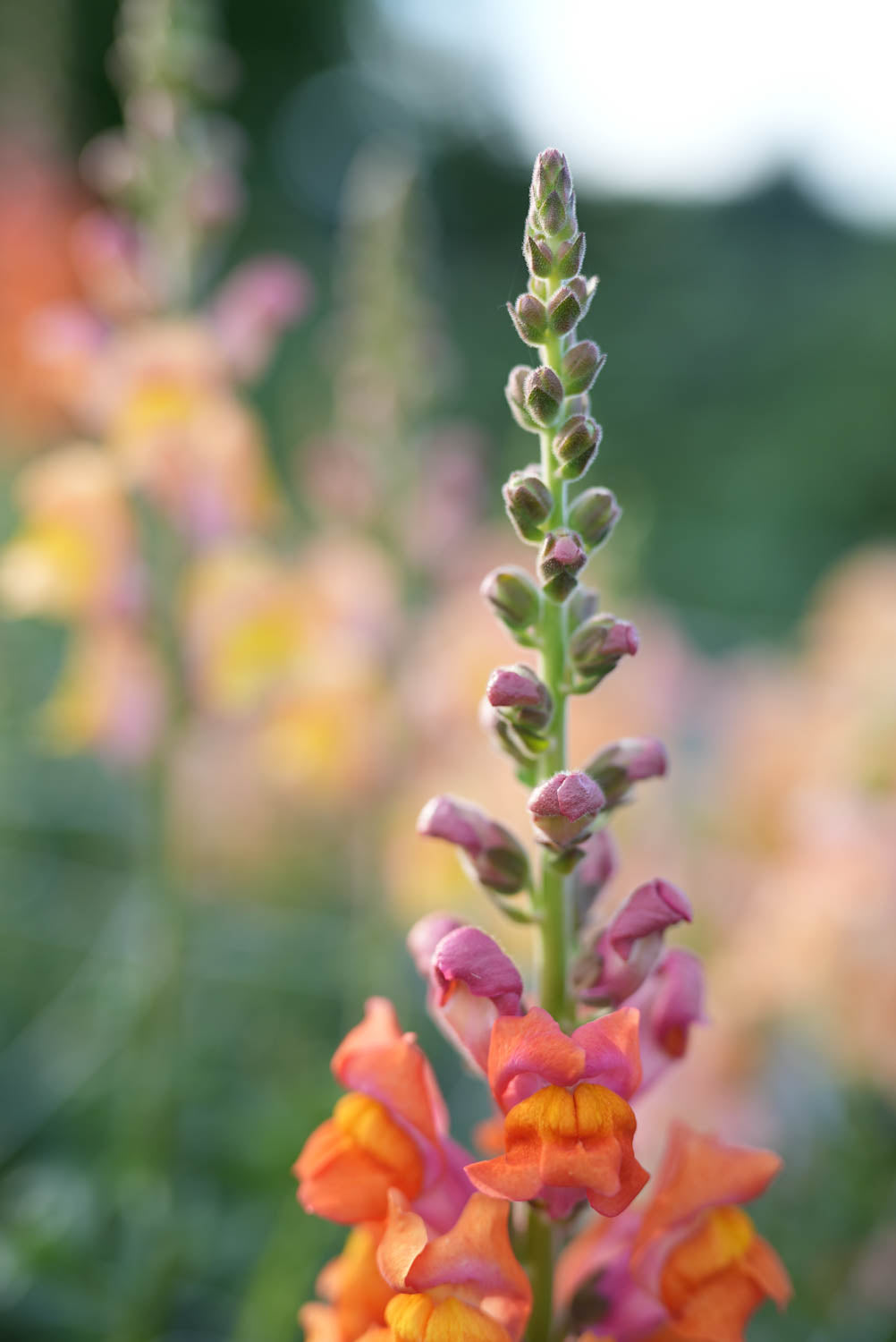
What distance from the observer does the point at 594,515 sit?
1.81 feet

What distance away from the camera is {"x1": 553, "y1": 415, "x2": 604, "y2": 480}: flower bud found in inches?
20.4

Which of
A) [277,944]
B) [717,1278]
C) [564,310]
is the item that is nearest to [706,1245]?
[717,1278]

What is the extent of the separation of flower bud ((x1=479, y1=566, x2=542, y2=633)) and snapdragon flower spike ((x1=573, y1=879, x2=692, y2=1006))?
0.14m

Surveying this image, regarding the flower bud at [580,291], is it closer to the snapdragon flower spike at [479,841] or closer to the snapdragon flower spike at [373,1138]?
the snapdragon flower spike at [479,841]

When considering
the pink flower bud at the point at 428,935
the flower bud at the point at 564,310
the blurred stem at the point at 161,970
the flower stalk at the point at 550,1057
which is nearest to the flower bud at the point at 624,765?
the flower stalk at the point at 550,1057

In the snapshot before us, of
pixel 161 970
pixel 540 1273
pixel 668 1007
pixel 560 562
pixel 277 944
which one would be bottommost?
pixel 277 944

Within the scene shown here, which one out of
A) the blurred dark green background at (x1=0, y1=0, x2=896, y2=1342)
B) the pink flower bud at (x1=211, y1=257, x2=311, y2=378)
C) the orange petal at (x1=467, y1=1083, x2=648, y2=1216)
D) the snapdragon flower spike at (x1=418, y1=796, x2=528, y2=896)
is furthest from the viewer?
the pink flower bud at (x1=211, y1=257, x2=311, y2=378)

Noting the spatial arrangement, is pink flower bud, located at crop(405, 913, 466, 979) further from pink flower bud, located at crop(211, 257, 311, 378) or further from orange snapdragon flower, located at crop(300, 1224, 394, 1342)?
pink flower bud, located at crop(211, 257, 311, 378)

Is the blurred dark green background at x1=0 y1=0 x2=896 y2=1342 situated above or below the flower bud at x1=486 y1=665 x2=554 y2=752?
below

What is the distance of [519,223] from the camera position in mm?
7895

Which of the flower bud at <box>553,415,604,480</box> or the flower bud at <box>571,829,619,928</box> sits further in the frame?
the flower bud at <box>571,829,619,928</box>

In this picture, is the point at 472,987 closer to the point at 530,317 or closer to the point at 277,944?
the point at 530,317

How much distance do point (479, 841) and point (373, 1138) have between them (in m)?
0.15

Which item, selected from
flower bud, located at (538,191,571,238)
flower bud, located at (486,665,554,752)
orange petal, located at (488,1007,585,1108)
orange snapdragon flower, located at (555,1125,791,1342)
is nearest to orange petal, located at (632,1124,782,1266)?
orange snapdragon flower, located at (555,1125,791,1342)
